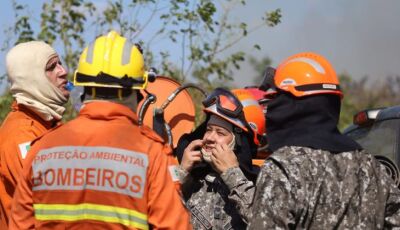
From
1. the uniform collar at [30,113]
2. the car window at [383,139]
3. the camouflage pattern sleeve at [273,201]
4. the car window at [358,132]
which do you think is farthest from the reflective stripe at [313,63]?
the car window at [358,132]

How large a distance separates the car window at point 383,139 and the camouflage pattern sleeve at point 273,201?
7.26 ft

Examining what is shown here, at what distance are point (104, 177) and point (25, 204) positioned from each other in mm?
433

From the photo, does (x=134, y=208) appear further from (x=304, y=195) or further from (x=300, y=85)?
(x=300, y=85)

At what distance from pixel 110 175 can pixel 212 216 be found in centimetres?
123

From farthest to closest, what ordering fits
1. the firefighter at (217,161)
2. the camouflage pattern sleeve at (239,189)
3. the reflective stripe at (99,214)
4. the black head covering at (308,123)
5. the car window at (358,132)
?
the car window at (358,132)
the firefighter at (217,161)
the camouflage pattern sleeve at (239,189)
the black head covering at (308,123)
the reflective stripe at (99,214)

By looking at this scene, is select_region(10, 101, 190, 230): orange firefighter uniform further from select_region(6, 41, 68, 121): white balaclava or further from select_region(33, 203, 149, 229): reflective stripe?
select_region(6, 41, 68, 121): white balaclava

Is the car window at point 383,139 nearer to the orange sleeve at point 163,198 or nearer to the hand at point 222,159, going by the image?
the hand at point 222,159

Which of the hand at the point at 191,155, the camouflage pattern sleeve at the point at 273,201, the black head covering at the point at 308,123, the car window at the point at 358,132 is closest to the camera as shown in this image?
the camouflage pattern sleeve at the point at 273,201

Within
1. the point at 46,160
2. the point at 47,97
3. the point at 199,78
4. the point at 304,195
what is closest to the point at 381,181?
the point at 304,195

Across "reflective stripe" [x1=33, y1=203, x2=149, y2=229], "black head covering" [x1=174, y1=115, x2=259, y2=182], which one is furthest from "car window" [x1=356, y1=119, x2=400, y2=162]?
"reflective stripe" [x1=33, y1=203, x2=149, y2=229]

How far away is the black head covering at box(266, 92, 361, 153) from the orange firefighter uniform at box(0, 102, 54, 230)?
4.60 feet

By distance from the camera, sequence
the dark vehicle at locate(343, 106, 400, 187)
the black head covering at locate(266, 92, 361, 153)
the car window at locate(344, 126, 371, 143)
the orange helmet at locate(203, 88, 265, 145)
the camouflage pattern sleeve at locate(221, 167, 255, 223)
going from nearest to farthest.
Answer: the black head covering at locate(266, 92, 361, 153) < the camouflage pattern sleeve at locate(221, 167, 255, 223) < the orange helmet at locate(203, 88, 265, 145) < the dark vehicle at locate(343, 106, 400, 187) < the car window at locate(344, 126, 371, 143)

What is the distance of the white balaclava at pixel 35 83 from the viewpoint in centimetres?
490

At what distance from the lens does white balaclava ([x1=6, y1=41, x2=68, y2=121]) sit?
193 inches
